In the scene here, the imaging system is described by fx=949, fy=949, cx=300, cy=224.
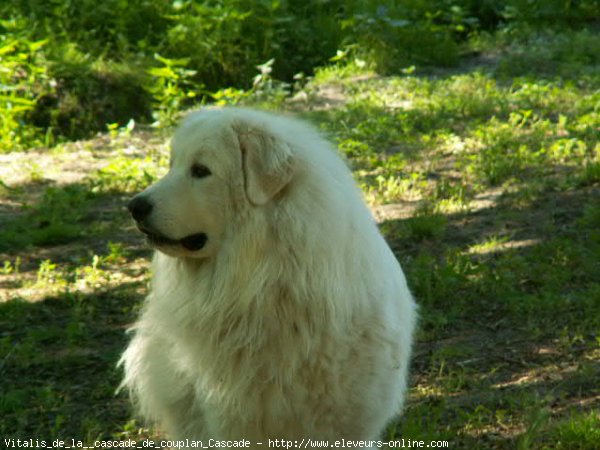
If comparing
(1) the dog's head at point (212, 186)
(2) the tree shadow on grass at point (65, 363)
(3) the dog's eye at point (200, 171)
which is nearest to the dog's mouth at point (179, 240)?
A: (1) the dog's head at point (212, 186)

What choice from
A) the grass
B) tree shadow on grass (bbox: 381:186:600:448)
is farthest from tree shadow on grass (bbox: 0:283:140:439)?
tree shadow on grass (bbox: 381:186:600:448)

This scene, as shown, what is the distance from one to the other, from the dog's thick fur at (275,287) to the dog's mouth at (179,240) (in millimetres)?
18

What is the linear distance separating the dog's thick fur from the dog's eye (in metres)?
0.01

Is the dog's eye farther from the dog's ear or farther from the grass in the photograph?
the grass

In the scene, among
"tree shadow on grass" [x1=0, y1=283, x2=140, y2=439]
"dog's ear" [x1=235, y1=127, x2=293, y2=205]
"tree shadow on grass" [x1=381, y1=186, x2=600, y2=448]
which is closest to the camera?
"dog's ear" [x1=235, y1=127, x2=293, y2=205]

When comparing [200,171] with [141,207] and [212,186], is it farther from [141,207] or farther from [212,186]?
[141,207]

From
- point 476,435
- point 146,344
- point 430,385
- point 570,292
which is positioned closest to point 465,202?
point 570,292

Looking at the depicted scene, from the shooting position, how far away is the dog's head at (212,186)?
13.2ft

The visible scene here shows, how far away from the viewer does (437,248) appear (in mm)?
7266

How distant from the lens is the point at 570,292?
638 cm

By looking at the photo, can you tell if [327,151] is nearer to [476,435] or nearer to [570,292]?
[476,435]

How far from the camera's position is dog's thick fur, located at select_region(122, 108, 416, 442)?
3998 mm

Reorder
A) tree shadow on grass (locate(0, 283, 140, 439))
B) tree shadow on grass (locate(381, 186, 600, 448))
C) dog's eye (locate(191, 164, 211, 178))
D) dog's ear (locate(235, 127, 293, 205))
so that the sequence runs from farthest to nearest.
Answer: tree shadow on grass (locate(0, 283, 140, 439)) < tree shadow on grass (locate(381, 186, 600, 448)) < dog's eye (locate(191, 164, 211, 178)) < dog's ear (locate(235, 127, 293, 205))

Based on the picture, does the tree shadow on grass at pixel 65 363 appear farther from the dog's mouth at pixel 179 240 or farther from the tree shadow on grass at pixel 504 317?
the tree shadow on grass at pixel 504 317
